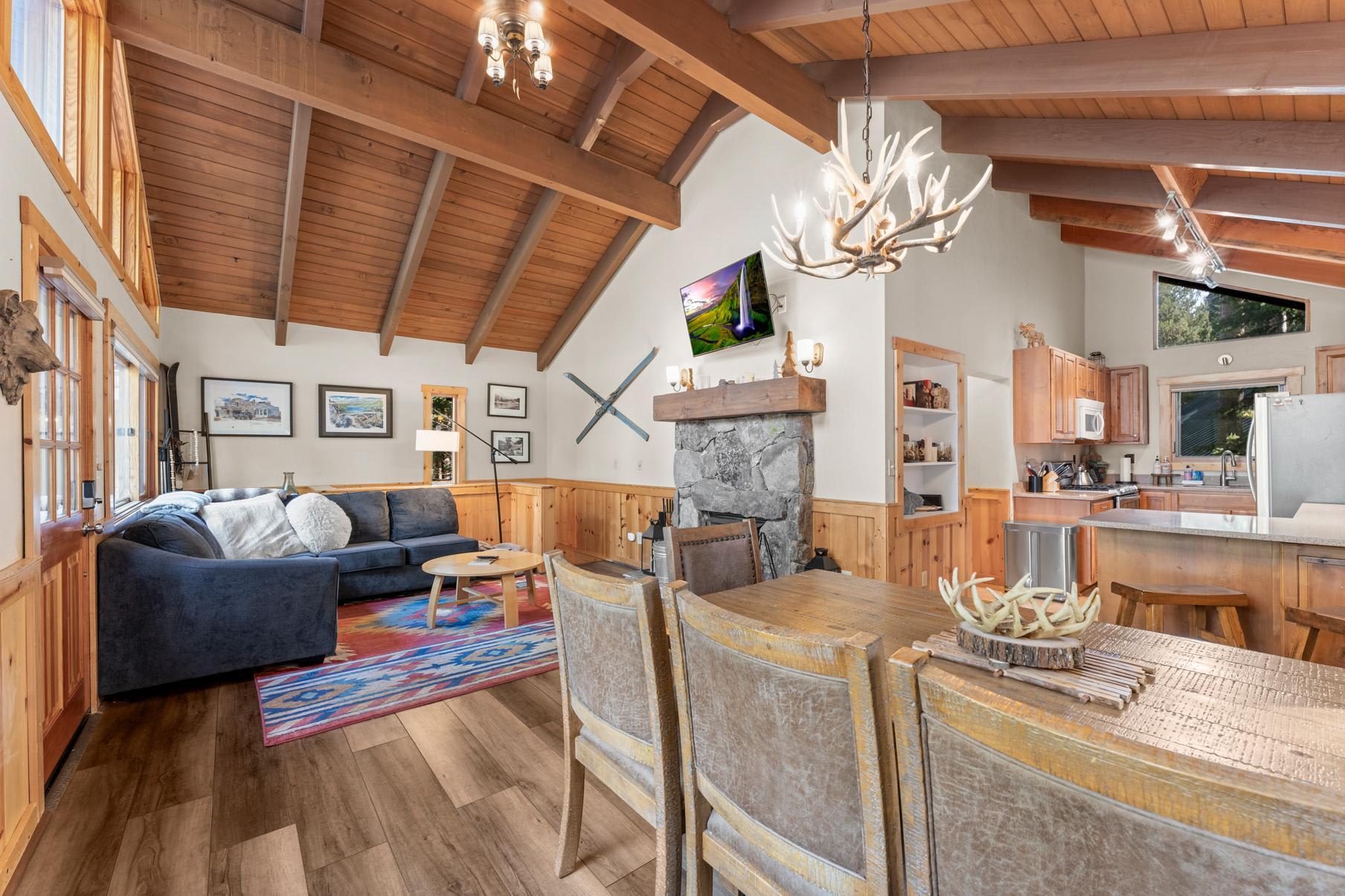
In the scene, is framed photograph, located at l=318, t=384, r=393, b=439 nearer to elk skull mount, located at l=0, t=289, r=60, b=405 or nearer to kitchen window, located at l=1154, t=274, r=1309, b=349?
elk skull mount, located at l=0, t=289, r=60, b=405

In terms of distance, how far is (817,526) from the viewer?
14.0 feet

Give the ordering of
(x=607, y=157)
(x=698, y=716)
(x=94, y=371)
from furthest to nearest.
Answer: (x=607, y=157) < (x=94, y=371) < (x=698, y=716)

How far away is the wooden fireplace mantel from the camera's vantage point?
4016 millimetres

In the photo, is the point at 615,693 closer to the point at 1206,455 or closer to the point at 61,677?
the point at 61,677

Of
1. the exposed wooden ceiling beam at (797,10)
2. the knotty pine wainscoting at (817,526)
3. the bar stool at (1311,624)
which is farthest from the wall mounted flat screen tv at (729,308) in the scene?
the bar stool at (1311,624)

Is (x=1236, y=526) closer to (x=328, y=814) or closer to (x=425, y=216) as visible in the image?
(x=328, y=814)

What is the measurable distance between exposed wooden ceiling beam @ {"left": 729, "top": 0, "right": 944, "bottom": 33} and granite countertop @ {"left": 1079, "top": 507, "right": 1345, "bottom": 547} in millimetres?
2467

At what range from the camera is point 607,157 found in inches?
202

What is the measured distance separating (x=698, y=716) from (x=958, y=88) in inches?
143

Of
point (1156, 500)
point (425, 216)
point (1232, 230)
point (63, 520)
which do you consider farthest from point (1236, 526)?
point (425, 216)

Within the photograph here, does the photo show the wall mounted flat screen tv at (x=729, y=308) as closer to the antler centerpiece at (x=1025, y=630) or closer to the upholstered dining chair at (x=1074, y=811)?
the antler centerpiece at (x=1025, y=630)

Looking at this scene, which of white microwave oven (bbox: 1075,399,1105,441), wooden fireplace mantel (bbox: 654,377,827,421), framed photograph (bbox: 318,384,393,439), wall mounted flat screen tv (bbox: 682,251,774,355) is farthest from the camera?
framed photograph (bbox: 318,384,393,439)

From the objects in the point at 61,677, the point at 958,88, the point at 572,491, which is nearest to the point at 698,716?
the point at 61,677

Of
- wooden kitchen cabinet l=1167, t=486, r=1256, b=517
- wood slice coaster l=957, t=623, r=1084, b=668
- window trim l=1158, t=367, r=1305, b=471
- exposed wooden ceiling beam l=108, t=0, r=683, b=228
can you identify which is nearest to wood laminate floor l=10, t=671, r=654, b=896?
wood slice coaster l=957, t=623, r=1084, b=668
